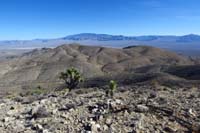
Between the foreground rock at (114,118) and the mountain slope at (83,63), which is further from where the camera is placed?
the mountain slope at (83,63)

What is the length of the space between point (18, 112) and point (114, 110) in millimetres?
5730

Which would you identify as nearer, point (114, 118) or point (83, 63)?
point (114, 118)

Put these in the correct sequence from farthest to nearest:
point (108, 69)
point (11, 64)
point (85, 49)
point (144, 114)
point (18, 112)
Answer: point (85, 49)
point (11, 64)
point (108, 69)
point (18, 112)
point (144, 114)

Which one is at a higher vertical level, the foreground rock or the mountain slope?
the foreground rock

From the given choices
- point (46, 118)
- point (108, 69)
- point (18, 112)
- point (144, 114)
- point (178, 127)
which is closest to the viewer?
point (178, 127)

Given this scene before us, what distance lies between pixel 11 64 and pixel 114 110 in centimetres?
14799

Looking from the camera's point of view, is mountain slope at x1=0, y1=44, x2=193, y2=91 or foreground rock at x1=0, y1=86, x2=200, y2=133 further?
mountain slope at x1=0, y1=44, x2=193, y2=91

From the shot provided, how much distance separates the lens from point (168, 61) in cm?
16575

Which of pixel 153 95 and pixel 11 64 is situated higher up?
pixel 153 95

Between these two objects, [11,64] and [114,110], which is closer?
[114,110]

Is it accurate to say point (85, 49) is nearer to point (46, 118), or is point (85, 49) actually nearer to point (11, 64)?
point (11, 64)

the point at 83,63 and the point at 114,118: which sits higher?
the point at 114,118

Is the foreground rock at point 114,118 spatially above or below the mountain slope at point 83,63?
above

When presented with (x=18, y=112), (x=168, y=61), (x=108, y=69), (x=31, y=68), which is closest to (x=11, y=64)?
(x=31, y=68)
